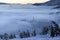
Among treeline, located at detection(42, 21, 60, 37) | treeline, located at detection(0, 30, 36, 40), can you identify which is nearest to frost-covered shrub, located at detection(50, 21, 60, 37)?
treeline, located at detection(42, 21, 60, 37)

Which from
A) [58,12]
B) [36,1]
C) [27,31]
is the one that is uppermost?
[36,1]

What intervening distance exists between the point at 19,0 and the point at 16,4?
0.04 meters

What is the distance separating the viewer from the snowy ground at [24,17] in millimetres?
1024

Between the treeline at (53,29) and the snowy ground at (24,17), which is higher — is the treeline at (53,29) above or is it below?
below

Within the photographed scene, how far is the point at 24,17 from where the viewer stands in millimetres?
1056

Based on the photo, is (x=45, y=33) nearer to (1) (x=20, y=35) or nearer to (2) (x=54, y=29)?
(2) (x=54, y=29)

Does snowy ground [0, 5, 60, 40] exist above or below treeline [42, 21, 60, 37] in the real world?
above

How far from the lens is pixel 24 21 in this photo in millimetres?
1048

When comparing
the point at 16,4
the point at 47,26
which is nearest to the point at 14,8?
the point at 16,4

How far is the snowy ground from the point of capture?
1.02 metres

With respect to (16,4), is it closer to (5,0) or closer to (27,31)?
(5,0)

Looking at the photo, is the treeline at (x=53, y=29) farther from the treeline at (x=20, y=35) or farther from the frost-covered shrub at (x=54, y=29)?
the treeline at (x=20, y=35)

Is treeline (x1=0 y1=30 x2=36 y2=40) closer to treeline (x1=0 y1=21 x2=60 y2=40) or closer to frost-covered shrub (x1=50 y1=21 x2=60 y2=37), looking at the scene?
treeline (x1=0 y1=21 x2=60 y2=40)

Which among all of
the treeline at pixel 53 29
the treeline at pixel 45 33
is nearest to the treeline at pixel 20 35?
the treeline at pixel 45 33
